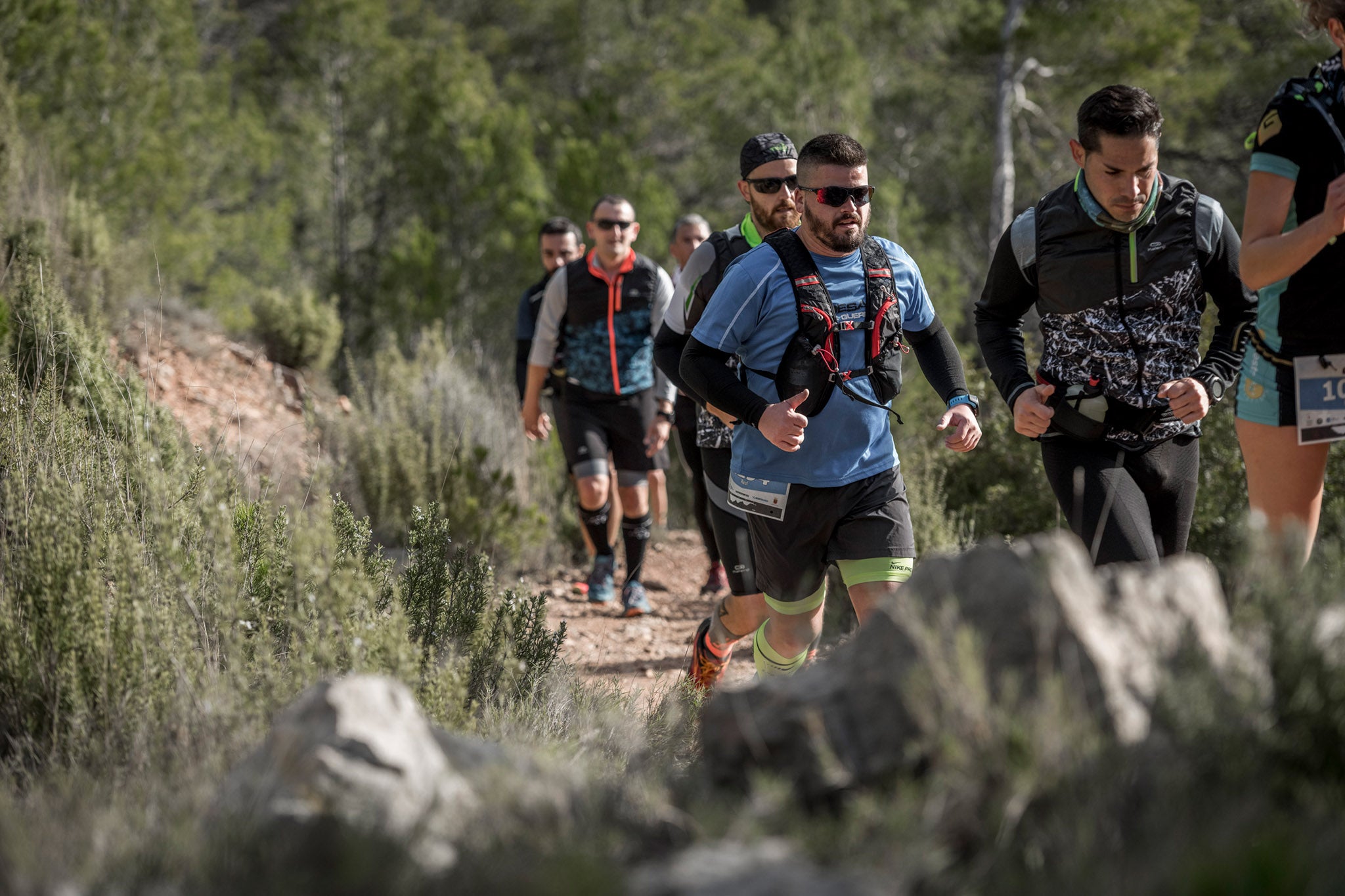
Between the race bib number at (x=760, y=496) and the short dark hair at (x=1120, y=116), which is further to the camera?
the race bib number at (x=760, y=496)

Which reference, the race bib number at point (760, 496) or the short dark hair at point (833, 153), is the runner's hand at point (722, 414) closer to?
the race bib number at point (760, 496)

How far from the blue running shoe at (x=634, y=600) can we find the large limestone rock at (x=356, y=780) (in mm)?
4334

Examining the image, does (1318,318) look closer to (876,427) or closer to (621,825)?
(876,427)

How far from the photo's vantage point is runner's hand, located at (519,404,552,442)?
6.59 m

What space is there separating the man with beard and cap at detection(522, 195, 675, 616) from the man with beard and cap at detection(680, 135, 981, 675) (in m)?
2.68

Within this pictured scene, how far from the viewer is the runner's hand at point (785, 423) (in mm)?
3291

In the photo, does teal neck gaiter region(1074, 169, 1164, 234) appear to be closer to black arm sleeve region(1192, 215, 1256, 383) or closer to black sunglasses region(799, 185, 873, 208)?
black arm sleeve region(1192, 215, 1256, 383)

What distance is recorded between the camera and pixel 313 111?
20.2 m

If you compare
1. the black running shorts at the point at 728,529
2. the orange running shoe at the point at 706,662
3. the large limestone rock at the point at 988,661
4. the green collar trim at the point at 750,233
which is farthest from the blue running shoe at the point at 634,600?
the large limestone rock at the point at 988,661

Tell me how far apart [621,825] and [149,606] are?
1605 millimetres

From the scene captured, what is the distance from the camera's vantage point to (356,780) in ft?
6.68

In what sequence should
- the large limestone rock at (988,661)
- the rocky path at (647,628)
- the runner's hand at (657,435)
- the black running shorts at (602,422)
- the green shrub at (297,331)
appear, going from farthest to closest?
the green shrub at (297,331)
the black running shorts at (602,422)
the runner's hand at (657,435)
the rocky path at (647,628)
the large limestone rock at (988,661)

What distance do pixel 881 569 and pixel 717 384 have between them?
0.74 m

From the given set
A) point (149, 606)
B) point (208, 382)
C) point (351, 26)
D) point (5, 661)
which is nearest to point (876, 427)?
point (149, 606)
